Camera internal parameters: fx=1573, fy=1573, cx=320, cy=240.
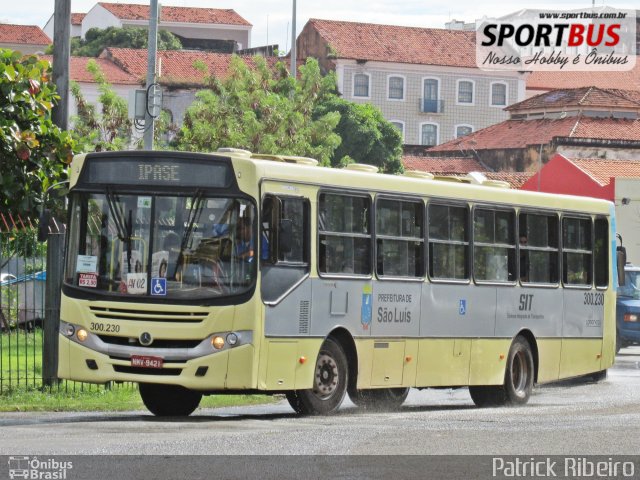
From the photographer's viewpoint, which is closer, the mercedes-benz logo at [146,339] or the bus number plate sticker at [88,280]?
the mercedes-benz logo at [146,339]

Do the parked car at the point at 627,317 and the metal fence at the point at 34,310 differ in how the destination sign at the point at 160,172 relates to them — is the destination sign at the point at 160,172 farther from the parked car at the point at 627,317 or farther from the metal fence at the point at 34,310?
the parked car at the point at 627,317

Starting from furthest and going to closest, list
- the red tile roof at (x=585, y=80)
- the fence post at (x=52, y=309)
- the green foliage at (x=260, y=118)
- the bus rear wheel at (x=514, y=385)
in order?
the red tile roof at (x=585, y=80) → the green foliage at (x=260, y=118) → the bus rear wheel at (x=514, y=385) → the fence post at (x=52, y=309)

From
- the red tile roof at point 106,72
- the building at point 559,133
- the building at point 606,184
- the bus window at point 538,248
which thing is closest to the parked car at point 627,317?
the bus window at point 538,248

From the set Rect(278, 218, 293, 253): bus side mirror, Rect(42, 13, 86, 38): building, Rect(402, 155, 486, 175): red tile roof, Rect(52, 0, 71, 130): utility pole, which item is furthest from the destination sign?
Rect(42, 13, 86, 38): building

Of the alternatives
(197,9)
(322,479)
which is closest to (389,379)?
(322,479)

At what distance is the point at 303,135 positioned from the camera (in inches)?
1836

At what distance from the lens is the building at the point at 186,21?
395 feet

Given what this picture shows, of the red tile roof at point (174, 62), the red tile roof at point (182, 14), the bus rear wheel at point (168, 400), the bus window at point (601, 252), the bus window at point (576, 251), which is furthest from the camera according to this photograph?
the red tile roof at point (182, 14)

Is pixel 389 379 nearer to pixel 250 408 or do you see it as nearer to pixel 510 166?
pixel 250 408

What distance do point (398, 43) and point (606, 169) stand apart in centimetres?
3893

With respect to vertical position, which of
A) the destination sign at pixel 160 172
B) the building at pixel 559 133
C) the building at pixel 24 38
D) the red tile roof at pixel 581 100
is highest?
the building at pixel 24 38

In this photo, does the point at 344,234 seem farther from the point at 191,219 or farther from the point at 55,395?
the point at 55,395

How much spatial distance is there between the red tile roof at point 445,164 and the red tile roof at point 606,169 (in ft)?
48.8

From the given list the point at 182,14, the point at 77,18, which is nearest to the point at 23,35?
the point at 77,18
